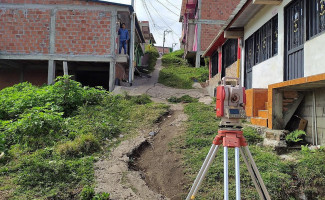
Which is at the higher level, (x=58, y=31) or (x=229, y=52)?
(x=58, y=31)

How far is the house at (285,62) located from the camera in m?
4.71

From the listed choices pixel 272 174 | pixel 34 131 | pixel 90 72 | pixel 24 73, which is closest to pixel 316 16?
pixel 272 174

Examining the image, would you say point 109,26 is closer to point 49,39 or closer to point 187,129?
point 49,39

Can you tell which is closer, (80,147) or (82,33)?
(80,147)

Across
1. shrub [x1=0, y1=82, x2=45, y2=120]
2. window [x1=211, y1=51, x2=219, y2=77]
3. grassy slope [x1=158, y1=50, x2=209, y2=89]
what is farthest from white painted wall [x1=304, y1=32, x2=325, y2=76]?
grassy slope [x1=158, y1=50, x2=209, y2=89]

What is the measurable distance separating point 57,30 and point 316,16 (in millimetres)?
10068

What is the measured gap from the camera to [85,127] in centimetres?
611

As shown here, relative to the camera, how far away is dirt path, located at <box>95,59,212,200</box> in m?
3.82

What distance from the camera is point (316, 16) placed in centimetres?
497

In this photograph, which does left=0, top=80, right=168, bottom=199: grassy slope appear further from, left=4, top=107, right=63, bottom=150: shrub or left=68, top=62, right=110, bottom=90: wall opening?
left=68, top=62, right=110, bottom=90: wall opening

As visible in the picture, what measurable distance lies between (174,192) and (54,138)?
119 inches

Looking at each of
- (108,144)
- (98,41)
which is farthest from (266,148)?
(98,41)

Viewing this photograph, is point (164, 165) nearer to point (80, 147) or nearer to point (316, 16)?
point (80, 147)

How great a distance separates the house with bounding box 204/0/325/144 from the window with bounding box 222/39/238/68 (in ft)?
4.86
